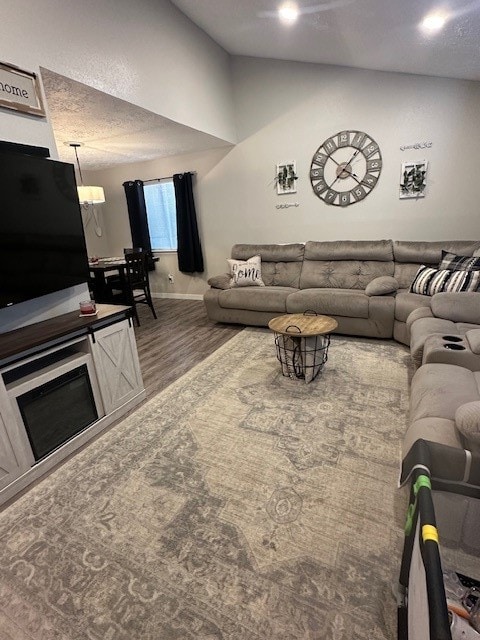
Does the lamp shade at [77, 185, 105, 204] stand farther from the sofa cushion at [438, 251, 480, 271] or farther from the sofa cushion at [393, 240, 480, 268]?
the sofa cushion at [438, 251, 480, 271]

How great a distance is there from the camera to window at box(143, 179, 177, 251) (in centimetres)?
543

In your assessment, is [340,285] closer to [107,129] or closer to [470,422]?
[470,422]

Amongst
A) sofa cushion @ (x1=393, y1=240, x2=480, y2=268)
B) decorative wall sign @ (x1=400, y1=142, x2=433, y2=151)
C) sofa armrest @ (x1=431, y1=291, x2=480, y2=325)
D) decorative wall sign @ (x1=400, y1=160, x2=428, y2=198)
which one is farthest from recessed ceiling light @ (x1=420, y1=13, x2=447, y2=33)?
sofa armrest @ (x1=431, y1=291, x2=480, y2=325)

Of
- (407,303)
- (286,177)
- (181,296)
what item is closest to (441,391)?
(407,303)

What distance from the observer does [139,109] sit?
284cm

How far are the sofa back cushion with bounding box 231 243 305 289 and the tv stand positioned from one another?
2.36 meters

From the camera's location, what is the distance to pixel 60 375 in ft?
6.40

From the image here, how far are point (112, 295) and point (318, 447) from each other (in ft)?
11.7

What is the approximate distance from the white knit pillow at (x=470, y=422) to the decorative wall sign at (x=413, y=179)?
336 cm

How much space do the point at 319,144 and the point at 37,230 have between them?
11.6 feet

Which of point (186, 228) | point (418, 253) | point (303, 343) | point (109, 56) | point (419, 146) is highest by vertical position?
point (109, 56)

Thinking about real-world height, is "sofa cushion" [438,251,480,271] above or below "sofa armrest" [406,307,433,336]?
above

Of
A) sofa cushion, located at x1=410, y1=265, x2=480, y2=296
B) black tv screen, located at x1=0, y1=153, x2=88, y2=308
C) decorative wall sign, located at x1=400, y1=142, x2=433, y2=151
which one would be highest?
decorative wall sign, located at x1=400, y1=142, x2=433, y2=151

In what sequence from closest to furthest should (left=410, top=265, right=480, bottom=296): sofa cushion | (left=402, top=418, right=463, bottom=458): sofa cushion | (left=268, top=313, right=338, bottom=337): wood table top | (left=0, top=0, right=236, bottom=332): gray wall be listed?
1. (left=402, top=418, right=463, bottom=458): sofa cushion
2. (left=0, top=0, right=236, bottom=332): gray wall
3. (left=268, top=313, right=338, bottom=337): wood table top
4. (left=410, top=265, right=480, bottom=296): sofa cushion
